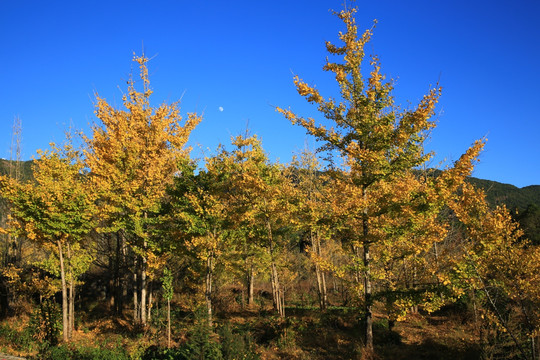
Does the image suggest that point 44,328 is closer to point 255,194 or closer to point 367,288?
point 255,194

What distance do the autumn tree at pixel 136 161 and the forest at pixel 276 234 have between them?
0.27 ft

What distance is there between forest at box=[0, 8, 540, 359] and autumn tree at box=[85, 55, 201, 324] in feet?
0.27

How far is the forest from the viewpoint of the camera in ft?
28.3

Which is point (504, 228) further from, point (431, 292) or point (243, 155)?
point (243, 155)

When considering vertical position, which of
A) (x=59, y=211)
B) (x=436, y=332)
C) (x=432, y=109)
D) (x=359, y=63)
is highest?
(x=359, y=63)

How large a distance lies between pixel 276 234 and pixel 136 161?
707 cm

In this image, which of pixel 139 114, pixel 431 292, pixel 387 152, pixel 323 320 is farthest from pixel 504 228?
pixel 139 114

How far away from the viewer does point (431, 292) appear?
844 centimetres

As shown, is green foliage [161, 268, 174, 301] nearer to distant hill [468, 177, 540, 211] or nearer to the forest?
the forest

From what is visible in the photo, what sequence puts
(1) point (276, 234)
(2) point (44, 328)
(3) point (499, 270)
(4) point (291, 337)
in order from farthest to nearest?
(1) point (276, 234) → (2) point (44, 328) → (4) point (291, 337) → (3) point (499, 270)

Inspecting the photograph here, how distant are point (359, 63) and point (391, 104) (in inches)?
65.7

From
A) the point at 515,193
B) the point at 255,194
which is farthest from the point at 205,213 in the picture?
the point at 515,193

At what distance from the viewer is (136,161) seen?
14320mm

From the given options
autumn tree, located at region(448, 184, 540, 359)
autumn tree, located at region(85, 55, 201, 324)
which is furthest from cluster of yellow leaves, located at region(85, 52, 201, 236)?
autumn tree, located at region(448, 184, 540, 359)
